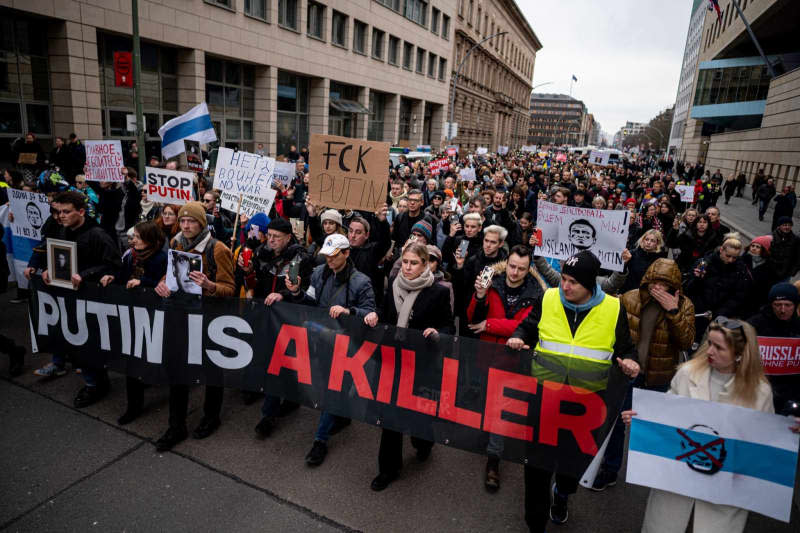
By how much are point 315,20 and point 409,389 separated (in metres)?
26.6

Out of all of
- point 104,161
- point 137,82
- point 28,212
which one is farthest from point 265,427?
Answer: point 137,82

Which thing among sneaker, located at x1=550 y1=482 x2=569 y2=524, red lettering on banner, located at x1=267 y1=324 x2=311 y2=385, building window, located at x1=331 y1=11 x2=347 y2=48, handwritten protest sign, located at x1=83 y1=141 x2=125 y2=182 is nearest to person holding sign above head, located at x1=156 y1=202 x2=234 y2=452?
red lettering on banner, located at x1=267 y1=324 x2=311 y2=385

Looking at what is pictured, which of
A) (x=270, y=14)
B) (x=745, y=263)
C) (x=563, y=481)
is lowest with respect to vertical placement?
(x=563, y=481)

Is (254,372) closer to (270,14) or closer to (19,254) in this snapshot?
(19,254)

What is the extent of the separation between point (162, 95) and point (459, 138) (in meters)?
37.0

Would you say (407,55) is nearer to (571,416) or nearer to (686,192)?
(686,192)

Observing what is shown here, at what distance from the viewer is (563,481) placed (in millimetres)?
3520

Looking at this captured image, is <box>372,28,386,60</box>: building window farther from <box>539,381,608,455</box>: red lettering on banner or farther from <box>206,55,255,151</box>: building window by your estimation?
<box>539,381,608,455</box>: red lettering on banner

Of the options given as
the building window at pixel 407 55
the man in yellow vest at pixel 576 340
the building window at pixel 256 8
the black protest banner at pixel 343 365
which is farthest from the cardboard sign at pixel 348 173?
the building window at pixel 407 55

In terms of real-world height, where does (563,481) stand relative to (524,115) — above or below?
below

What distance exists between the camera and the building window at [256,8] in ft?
70.0

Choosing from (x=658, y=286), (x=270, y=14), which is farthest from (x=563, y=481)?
(x=270, y=14)

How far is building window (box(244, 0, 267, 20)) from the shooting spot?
21328mm

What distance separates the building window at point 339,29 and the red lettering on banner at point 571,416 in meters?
28.2
